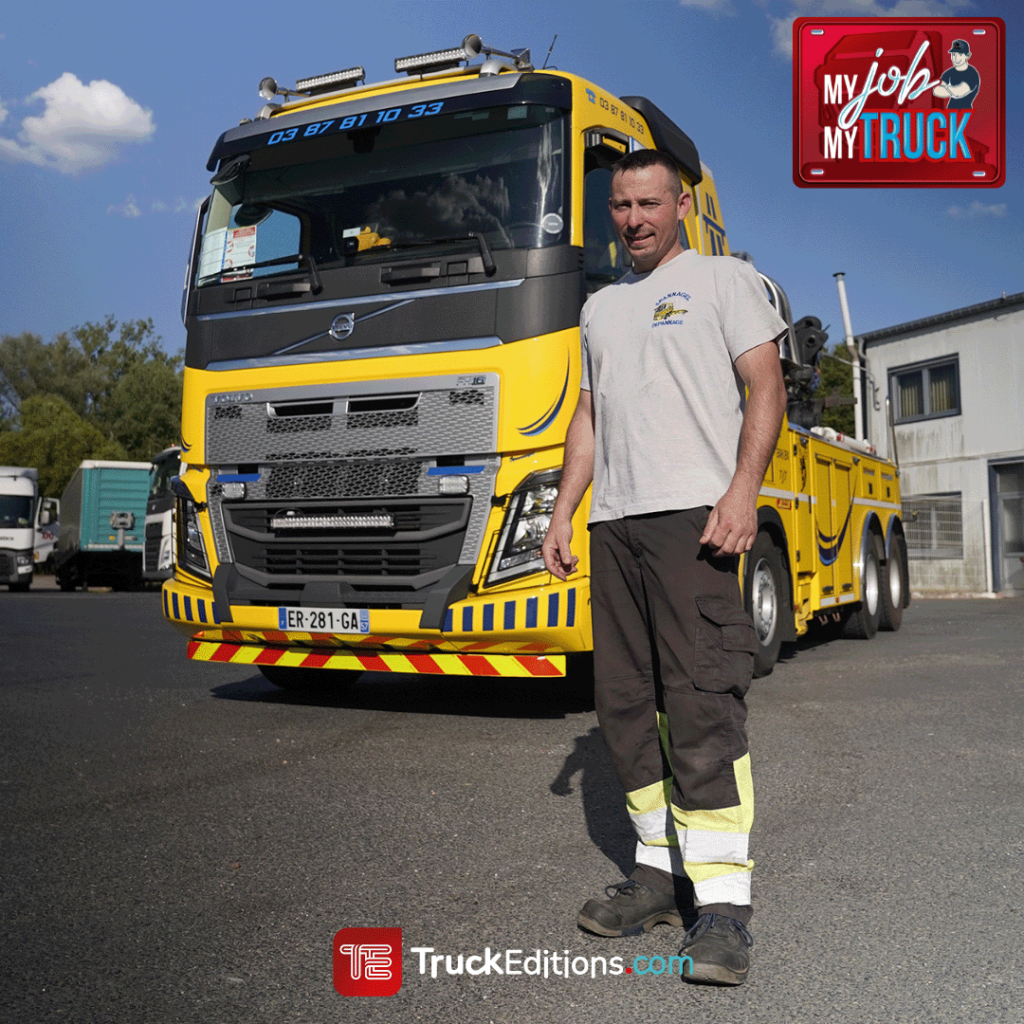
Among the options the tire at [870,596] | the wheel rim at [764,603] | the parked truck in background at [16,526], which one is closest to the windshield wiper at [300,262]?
the wheel rim at [764,603]

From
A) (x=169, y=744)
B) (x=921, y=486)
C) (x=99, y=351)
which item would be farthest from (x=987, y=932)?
(x=99, y=351)

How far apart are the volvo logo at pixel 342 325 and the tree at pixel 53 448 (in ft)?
149

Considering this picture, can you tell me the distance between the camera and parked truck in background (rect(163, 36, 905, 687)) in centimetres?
600

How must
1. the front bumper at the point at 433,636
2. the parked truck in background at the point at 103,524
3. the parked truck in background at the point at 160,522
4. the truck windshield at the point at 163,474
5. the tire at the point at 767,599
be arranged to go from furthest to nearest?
the parked truck in background at the point at 103,524
the truck windshield at the point at 163,474
the parked truck in background at the point at 160,522
the tire at the point at 767,599
the front bumper at the point at 433,636

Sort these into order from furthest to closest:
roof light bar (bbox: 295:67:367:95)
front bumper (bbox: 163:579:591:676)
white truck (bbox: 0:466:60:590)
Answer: white truck (bbox: 0:466:60:590), roof light bar (bbox: 295:67:367:95), front bumper (bbox: 163:579:591:676)

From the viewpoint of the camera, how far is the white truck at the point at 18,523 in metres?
27.2

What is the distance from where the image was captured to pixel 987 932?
3098mm

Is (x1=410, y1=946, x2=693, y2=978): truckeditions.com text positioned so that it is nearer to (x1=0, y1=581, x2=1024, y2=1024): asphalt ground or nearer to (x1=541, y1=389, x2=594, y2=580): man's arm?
(x1=0, y1=581, x2=1024, y2=1024): asphalt ground

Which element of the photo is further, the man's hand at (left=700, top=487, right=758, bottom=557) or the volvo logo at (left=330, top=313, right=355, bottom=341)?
the volvo logo at (left=330, top=313, right=355, bottom=341)

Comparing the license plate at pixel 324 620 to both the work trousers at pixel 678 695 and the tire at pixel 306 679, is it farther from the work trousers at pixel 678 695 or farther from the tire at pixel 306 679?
the work trousers at pixel 678 695

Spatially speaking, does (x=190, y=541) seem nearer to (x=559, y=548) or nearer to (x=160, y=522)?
(x=559, y=548)

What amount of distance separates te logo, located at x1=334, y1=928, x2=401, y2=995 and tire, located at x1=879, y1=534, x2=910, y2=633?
397 inches

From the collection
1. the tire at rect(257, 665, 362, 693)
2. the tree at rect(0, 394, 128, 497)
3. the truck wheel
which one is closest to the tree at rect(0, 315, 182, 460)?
the tree at rect(0, 394, 128, 497)

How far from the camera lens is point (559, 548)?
133 inches
